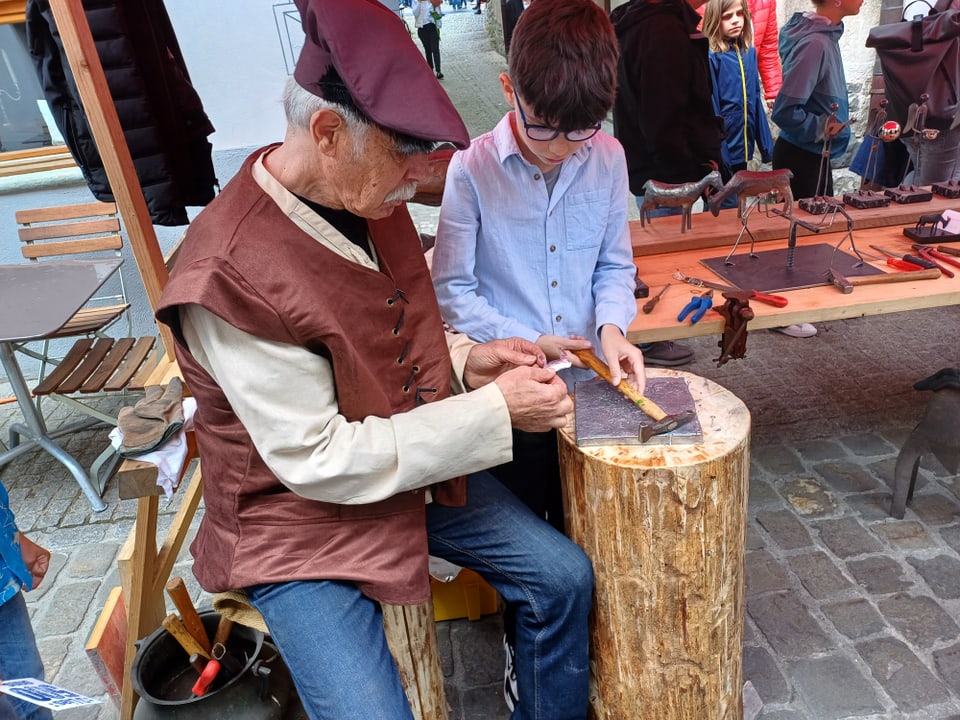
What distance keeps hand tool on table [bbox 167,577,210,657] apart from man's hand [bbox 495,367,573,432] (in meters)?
1.00

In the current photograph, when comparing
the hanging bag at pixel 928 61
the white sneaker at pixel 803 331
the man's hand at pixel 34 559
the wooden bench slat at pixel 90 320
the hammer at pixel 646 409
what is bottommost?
the white sneaker at pixel 803 331

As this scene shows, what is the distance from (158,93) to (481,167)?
2.25 meters

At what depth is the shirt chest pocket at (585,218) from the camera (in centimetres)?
215

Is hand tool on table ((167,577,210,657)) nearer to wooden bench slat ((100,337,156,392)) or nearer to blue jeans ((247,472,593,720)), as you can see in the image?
blue jeans ((247,472,593,720))

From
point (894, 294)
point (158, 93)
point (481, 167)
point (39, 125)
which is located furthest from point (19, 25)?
point (894, 294)

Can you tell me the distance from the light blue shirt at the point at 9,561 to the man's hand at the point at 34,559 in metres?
0.08

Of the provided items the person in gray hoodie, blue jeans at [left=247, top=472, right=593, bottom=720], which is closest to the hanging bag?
the person in gray hoodie

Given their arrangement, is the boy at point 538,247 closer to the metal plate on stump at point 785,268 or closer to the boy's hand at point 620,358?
the boy's hand at point 620,358

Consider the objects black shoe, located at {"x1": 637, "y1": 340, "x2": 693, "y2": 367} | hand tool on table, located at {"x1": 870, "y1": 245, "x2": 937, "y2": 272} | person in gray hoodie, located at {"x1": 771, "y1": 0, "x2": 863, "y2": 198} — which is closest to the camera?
hand tool on table, located at {"x1": 870, "y1": 245, "x2": 937, "y2": 272}

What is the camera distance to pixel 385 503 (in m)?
1.66

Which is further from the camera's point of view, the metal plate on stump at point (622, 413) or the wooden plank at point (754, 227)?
the wooden plank at point (754, 227)

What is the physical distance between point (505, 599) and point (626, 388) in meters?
0.64

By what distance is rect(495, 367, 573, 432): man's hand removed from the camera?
167cm

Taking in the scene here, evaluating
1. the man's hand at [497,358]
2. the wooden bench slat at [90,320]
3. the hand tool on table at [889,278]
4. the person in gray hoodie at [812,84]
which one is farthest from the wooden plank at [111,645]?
the person in gray hoodie at [812,84]
